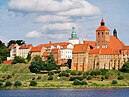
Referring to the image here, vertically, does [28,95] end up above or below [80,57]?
below

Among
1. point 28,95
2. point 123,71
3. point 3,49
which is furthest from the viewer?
point 3,49

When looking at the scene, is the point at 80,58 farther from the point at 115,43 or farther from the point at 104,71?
the point at 104,71

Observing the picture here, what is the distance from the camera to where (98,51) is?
130m

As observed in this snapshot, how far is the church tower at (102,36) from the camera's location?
137125 mm

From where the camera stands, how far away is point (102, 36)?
452ft

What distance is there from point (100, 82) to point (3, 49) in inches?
2167

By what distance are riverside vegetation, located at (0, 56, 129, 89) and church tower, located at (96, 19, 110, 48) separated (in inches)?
604

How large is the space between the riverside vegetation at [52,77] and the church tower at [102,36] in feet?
50.3

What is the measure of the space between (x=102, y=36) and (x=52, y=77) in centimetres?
2864

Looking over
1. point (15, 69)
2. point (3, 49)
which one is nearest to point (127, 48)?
point (15, 69)

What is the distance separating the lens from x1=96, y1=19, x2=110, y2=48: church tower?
137 meters

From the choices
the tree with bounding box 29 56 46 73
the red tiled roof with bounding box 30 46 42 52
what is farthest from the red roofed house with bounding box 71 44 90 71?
the red tiled roof with bounding box 30 46 42 52

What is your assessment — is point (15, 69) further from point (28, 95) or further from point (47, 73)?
point (28, 95)

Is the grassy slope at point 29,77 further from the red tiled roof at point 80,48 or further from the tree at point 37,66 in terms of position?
the red tiled roof at point 80,48
